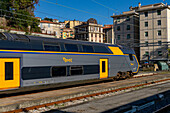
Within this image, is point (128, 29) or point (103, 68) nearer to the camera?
point (103, 68)

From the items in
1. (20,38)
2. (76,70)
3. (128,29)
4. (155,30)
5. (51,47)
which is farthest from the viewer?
(128,29)

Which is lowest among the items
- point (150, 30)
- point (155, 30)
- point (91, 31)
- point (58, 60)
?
point (58, 60)

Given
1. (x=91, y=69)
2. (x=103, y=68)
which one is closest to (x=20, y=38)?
(x=91, y=69)

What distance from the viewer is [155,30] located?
56.5 m

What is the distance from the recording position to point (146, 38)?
2299 inches

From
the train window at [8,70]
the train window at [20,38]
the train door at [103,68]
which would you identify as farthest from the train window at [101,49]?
the train window at [8,70]

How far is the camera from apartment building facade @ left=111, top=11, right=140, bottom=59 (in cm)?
6127

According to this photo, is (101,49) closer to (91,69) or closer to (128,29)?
(91,69)

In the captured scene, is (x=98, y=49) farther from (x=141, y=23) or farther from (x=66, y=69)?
(x=141, y=23)

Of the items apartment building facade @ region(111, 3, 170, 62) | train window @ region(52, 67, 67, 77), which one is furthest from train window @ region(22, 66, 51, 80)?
apartment building facade @ region(111, 3, 170, 62)

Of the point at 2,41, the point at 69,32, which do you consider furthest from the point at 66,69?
the point at 69,32

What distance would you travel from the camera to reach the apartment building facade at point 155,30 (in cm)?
5459

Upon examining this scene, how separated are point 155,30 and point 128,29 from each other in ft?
29.9

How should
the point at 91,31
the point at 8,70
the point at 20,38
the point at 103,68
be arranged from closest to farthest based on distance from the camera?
the point at 8,70 < the point at 20,38 < the point at 103,68 < the point at 91,31
